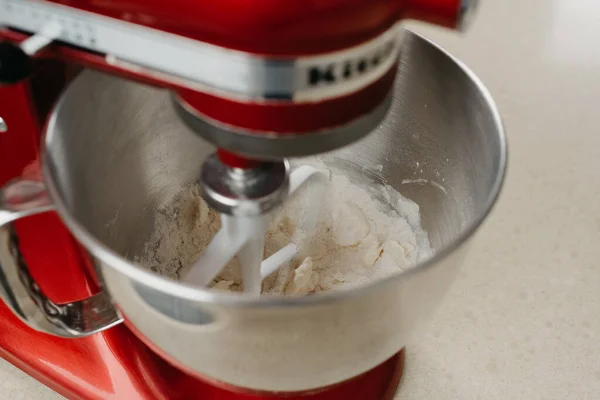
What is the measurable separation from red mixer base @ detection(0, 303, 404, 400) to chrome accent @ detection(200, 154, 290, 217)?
17 cm

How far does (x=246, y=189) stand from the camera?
414 mm

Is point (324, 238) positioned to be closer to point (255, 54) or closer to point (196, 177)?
point (196, 177)

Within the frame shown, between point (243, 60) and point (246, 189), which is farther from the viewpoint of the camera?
point (246, 189)

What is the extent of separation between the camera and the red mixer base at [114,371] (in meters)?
0.52

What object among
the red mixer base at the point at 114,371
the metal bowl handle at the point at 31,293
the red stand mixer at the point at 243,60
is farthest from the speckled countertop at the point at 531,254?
the red stand mixer at the point at 243,60

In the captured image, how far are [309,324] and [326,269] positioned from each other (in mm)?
272

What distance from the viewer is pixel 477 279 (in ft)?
2.11

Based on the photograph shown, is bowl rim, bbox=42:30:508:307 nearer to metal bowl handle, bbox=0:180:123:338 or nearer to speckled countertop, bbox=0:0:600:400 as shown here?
metal bowl handle, bbox=0:180:123:338

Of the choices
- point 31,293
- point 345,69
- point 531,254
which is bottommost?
point 531,254

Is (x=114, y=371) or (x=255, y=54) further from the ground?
(x=255, y=54)

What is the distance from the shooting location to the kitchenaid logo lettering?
310 millimetres

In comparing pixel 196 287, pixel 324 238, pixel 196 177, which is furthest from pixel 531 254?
pixel 196 287

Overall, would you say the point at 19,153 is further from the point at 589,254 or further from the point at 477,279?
the point at 589,254

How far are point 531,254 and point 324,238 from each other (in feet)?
0.70
